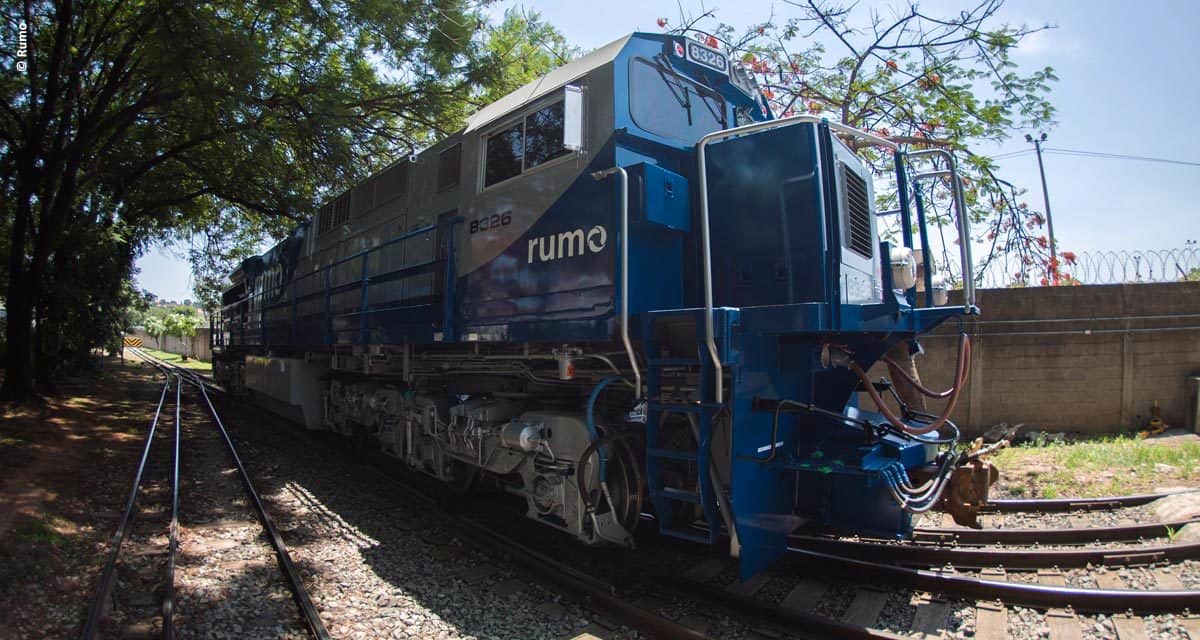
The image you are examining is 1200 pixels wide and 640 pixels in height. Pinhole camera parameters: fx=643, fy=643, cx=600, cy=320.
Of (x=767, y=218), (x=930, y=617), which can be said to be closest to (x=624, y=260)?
(x=767, y=218)

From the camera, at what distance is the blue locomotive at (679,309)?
3967 millimetres

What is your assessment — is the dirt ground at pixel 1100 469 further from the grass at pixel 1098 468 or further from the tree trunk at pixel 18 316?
the tree trunk at pixel 18 316

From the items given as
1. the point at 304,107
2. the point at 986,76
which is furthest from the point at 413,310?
the point at 986,76

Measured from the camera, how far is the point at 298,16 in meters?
9.80

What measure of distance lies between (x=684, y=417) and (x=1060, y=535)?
345 centimetres

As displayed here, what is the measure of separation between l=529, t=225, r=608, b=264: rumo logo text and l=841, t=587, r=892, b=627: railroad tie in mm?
2810

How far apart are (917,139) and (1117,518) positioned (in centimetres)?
483

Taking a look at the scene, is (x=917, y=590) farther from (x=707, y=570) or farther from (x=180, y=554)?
(x=180, y=554)

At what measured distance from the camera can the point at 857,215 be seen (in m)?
4.71

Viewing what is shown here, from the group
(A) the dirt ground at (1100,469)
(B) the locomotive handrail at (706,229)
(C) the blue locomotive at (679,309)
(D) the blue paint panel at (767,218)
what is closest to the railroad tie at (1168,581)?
(C) the blue locomotive at (679,309)

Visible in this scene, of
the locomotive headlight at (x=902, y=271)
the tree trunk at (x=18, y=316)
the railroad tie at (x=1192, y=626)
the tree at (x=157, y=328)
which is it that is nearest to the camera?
the railroad tie at (x=1192, y=626)

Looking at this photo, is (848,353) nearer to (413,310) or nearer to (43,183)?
(413,310)

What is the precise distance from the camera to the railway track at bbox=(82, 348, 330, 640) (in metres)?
4.40

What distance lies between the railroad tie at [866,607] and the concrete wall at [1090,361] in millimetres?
6265
